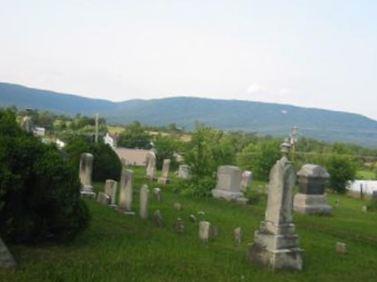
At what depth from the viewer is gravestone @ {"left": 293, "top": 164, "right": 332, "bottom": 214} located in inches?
905

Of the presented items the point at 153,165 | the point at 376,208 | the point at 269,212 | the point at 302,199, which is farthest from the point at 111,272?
the point at 153,165

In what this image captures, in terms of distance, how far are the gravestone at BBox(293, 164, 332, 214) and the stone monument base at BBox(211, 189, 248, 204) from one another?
223cm

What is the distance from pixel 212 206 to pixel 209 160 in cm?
540

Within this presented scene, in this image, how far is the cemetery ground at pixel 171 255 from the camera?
29.8 feet

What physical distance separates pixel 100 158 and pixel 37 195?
15.4 metres

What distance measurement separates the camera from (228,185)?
24.7m

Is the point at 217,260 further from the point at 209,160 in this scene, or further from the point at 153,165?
the point at 153,165

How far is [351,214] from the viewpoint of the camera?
77.8 ft

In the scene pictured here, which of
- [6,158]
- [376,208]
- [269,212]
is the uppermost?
[6,158]

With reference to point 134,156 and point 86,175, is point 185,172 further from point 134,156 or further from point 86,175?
point 134,156

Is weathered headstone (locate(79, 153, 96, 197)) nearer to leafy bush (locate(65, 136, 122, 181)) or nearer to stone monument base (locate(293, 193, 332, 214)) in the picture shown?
leafy bush (locate(65, 136, 122, 181))

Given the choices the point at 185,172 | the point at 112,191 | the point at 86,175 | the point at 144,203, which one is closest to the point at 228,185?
the point at 185,172

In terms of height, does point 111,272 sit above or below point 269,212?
below

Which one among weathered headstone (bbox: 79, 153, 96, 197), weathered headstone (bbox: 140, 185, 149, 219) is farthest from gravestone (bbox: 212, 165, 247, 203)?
weathered headstone (bbox: 140, 185, 149, 219)
